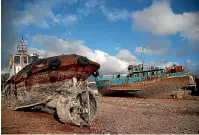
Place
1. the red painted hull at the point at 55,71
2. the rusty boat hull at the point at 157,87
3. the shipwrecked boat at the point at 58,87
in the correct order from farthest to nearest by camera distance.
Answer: the rusty boat hull at the point at 157,87 → the red painted hull at the point at 55,71 → the shipwrecked boat at the point at 58,87

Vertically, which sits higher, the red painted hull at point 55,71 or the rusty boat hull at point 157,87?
the red painted hull at point 55,71

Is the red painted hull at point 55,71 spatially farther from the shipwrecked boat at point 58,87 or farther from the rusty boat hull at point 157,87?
the rusty boat hull at point 157,87

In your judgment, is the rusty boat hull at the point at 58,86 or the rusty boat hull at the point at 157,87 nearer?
the rusty boat hull at the point at 58,86

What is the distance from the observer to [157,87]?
29.8m

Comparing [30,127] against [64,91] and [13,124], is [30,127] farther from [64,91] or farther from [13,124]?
[64,91]

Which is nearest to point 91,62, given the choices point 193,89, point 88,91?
point 88,91

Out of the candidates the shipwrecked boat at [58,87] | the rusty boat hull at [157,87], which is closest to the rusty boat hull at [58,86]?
the shipwrecked boat at [58,87]

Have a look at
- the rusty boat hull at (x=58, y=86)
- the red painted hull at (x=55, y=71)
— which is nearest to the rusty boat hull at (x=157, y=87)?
the rusty boat hull at (x=58, y=86)

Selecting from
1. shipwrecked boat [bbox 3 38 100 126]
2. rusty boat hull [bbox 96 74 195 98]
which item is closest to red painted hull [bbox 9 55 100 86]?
shipwrecked boat [bbox 3 38 100 126]

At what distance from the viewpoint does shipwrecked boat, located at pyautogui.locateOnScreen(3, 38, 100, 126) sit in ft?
34.1

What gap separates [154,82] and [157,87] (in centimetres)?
82

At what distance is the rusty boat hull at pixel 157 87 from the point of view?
2952 cm

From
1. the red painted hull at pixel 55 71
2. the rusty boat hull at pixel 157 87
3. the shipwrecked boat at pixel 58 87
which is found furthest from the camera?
the rusty boat hull at pixel 157 87

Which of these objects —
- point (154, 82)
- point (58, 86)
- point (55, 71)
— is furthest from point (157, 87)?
point (55, 71)
